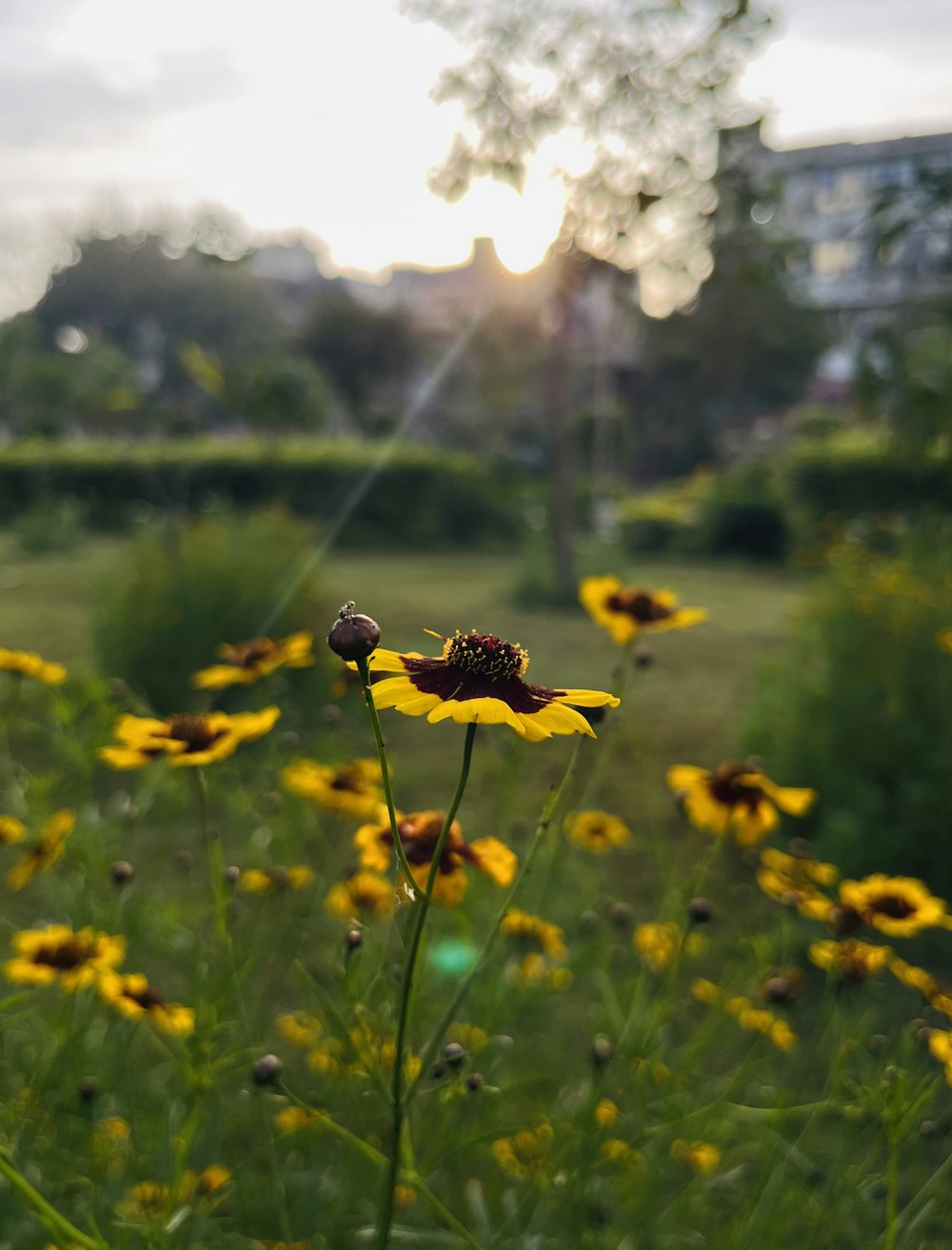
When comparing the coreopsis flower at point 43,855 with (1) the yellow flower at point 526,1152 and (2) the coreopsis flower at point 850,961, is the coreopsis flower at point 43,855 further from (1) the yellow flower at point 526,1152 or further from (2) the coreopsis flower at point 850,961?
(2) the coreopsis flower at point 850,961

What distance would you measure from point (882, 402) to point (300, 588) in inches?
111

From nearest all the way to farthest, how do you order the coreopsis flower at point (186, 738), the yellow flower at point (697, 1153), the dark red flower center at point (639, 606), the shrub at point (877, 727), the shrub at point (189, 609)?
the coreopsis flower at point (186, 738) < the yellow flower at point (697, 1153) < the dark red flower center at point (639, 606) < the shrub at point (877, 727) < the shrub at point (189, 609)

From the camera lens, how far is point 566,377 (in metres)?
8.90

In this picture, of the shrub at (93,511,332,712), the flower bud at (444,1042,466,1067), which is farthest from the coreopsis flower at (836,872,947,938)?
the shrub at (93,511,332,712)

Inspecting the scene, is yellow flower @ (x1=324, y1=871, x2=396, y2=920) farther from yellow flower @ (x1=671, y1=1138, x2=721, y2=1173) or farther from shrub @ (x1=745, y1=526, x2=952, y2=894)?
shrub @ (x1=745, y1=526, x2=952, y2=894)

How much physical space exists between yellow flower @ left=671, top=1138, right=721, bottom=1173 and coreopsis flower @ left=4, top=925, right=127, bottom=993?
871 millimetres

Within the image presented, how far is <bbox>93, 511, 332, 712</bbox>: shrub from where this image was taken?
4367 millimetres

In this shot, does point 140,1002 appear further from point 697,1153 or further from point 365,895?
point 697,1153

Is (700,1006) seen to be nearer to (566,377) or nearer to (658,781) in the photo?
(658,781)

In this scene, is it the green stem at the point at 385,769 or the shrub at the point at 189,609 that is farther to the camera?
the shrub at the point at 189,609

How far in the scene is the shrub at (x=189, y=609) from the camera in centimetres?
437

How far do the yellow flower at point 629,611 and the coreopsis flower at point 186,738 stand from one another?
2.01 ft

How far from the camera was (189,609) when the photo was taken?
4438 millimetres

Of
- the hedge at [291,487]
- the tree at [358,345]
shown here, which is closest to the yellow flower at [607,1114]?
the hedge at [291,487]
